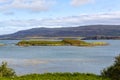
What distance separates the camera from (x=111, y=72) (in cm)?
2159

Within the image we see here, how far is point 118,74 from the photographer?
827 inches

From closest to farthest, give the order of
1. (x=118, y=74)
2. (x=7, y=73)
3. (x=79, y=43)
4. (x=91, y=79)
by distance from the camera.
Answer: (x=91, y=79) → (x=118, y=74) → (x=7, y=73) → (x=79, y=43)

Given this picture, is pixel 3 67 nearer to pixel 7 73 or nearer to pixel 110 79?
pixel 7 73

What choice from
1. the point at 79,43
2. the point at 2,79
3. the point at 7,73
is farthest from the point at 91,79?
the point at 79,43

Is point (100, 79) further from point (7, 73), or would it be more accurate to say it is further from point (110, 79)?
point (7, 73)

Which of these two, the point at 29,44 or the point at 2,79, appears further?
the point at 29,44

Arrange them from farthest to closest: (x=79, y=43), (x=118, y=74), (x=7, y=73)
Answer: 1. (x=79, y=43)
2. (x=7, y=73)
3. (x=118, y=74)

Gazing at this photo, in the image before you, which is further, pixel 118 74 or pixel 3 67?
pixel 3 67

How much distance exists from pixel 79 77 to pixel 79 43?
5832 inches

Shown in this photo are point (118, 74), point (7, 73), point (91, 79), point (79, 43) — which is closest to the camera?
point (91, 79)

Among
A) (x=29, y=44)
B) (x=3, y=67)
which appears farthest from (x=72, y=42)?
(x=3, y=67)

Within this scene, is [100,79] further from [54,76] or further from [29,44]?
[29,44]

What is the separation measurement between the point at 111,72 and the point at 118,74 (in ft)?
2.23

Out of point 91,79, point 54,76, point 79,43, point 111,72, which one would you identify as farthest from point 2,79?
point 79,43
